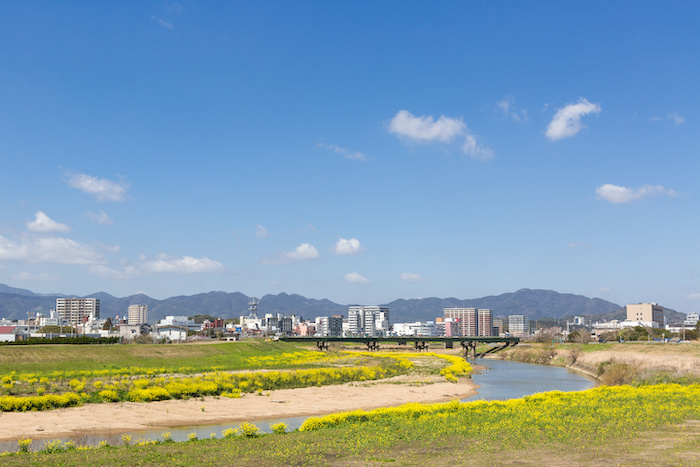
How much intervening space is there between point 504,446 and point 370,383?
154 feet

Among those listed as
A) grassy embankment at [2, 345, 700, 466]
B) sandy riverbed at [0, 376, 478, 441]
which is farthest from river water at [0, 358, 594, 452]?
grassy embankment at [2, 345, 700, 466]

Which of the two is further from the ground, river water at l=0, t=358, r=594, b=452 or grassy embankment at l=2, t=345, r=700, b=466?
grassy embankment at l=2, t=345, r=700, b=466

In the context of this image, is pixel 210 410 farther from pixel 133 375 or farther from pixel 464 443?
pixel 133 375

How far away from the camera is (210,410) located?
47156mm

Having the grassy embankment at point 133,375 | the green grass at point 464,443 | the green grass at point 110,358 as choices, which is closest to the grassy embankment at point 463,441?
the green grass at point 464,443

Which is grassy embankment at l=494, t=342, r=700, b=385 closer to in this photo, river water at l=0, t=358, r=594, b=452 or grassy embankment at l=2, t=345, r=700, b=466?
river water at l=0, t=358, r=594, b=452

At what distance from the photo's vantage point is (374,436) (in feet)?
96.9

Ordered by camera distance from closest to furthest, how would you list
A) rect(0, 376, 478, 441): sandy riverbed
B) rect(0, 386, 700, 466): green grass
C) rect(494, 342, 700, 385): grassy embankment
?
1. rect(0, 386, 700, 466): green grass
2. rect(0, 376, 478, 441): sandy riverbed
3. rect(494, 342, 700, 385): grassy embankment

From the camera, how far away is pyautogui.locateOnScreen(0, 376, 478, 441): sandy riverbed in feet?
124

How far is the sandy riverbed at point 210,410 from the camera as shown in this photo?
37906 millimetres

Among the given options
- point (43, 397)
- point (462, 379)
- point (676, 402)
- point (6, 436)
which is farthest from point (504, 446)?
point (462, 379)

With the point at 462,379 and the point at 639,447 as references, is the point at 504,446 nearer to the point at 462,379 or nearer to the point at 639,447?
the point at 639,447

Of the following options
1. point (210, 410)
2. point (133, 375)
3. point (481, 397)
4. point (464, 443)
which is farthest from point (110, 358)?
point (464, 443)

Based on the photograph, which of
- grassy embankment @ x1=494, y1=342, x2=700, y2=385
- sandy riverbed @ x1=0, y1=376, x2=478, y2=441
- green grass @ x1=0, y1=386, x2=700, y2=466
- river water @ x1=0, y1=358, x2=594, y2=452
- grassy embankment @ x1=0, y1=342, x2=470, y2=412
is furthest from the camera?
grassy embankment @ x1=494, y1=342, x2=700, y2=385
